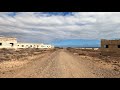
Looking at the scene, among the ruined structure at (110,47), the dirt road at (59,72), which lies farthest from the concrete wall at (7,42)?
the dirt road at (59,72)

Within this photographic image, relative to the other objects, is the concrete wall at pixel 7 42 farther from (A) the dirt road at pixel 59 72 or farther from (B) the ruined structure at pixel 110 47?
(A) the dirt road at pixel 59 72

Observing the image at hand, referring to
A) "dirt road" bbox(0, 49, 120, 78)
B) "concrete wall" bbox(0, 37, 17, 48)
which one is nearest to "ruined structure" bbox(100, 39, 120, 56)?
"dirt road" bbox(0, 49, 120, 78)

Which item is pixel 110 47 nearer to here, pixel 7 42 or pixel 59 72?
pixel 59 72

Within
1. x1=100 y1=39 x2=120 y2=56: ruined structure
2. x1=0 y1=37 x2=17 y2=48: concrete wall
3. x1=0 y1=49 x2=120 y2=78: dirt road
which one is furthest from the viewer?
x1=0 y1=37 x2=17 y2=48: concrete wall

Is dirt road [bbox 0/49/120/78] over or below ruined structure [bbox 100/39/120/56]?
below

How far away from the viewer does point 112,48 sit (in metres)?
41.6

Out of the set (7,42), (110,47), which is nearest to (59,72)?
(110,47)

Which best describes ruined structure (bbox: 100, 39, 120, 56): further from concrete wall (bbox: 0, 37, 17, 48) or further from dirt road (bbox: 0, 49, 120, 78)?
concrete wall (bbox: 0, 37, 17, 48)

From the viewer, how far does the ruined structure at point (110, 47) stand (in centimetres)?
4003

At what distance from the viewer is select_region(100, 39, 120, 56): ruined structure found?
40.0m
